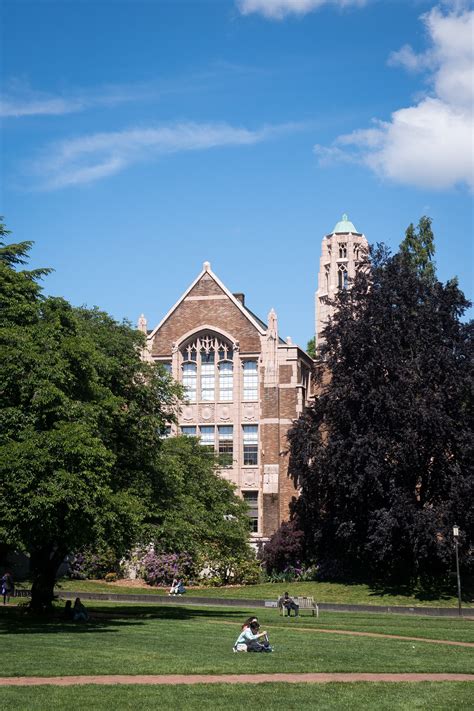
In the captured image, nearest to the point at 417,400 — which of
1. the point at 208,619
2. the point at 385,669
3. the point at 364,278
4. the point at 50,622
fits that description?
the point at 364,278

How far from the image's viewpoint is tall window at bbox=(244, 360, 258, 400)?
225 feet

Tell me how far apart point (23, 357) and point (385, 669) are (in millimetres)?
14151

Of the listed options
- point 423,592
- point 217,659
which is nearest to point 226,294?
point 423,592

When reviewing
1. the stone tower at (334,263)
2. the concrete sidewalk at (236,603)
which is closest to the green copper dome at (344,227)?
the stone tower at (334,263)

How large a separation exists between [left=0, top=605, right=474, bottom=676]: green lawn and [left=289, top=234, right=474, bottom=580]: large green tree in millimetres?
15874

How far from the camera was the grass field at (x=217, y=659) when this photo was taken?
16547mm

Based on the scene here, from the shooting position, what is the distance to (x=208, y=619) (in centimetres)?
3656

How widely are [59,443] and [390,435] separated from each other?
90.3ft

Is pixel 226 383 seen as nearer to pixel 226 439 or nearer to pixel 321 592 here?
pixel 226 439

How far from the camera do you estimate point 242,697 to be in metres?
16.9

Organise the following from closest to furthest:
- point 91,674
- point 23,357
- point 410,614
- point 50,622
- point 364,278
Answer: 1. point 91,674
2. point 23,357
3. point 50,622
4. point 410,614
5. point 364,278

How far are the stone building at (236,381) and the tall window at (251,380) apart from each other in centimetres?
7

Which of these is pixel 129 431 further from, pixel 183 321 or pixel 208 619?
pixel 183 321

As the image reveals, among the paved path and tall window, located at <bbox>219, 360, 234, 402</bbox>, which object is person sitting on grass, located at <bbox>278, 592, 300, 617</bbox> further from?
tall window, located at <bbox>219, 360, 234, 402</bbox>
